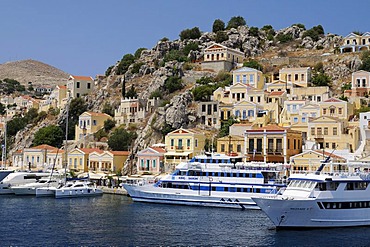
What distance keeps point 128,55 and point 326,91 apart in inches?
2096

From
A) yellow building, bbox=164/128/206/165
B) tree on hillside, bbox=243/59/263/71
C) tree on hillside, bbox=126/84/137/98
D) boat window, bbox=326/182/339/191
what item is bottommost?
boat window, bbox=326/182/339/191

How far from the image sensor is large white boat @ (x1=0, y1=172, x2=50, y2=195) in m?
70.7

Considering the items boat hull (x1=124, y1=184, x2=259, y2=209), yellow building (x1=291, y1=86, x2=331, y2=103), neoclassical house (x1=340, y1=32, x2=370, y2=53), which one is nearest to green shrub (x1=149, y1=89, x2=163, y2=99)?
yellow building (x1=291, y1=86, x2=331, y2=103)

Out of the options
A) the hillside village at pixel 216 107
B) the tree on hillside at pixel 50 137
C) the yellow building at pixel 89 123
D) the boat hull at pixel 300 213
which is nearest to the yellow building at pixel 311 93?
the hillside village at pixel 216 107

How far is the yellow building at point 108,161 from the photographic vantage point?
8006 centimetres

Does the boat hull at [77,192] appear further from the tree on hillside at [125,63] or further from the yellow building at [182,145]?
the tree on hillside at [125,63]

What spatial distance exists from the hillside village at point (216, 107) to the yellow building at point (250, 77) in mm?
160

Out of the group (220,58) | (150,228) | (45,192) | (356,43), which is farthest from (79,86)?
(150,228)

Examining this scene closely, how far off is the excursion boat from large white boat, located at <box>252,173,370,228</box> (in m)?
11.4

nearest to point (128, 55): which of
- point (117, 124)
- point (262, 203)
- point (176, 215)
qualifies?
point (117, 124)

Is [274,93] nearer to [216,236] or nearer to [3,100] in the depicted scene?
[216,236]

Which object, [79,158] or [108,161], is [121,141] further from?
[79,158]

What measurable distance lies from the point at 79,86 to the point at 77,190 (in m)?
50.2

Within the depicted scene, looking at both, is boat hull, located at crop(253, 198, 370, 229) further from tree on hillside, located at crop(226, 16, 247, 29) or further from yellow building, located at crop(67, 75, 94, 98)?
tree on hillside, located at crop(226, 16, 247, 29)
